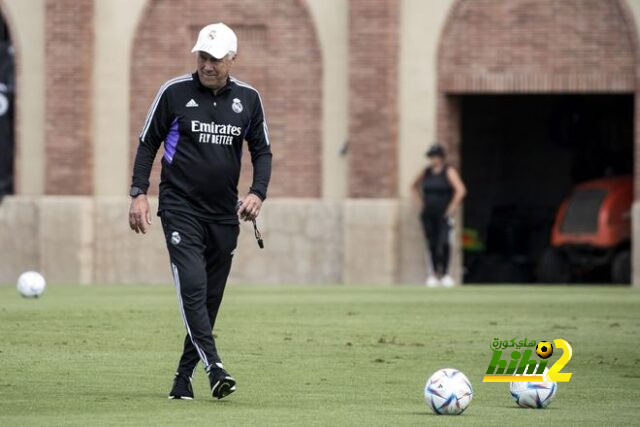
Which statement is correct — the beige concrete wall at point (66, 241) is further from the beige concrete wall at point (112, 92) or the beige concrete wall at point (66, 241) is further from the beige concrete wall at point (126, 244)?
the beige concrete wall at point (112, 92)

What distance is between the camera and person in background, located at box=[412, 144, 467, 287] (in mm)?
28953

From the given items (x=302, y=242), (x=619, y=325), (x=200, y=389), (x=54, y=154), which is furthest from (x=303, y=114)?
(x=200, y=389)

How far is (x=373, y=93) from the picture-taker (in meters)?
30.4

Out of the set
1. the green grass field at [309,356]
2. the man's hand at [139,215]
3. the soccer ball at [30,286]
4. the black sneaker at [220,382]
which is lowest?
the soccer ball at [30,286]

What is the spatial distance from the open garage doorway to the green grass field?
38.2ft

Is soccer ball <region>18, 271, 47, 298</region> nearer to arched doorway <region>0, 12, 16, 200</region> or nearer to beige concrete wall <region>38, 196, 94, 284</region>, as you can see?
beige concrete wall <region>38, 196, 94, 284</region>

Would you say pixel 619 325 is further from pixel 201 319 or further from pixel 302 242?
pixel 302 242

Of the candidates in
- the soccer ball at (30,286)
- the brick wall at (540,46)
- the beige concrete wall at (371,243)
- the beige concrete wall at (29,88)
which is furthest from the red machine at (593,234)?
the soccer ball at (30,286)

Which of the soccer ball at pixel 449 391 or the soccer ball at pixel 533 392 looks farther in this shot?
the soccer ball at pixel 533 392

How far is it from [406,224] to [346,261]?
3.83 ft

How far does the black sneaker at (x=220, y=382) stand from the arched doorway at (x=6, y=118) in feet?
71.8

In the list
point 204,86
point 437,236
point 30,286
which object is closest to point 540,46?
point 437,236

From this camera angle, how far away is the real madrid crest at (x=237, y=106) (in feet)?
37.1

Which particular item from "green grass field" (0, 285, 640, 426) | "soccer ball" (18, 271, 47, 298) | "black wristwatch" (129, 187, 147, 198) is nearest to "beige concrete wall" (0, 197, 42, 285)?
"green grass field" (0, 285, 640, 426)
